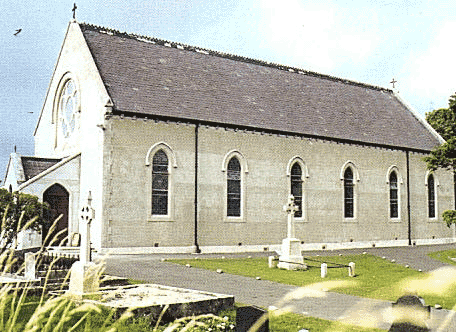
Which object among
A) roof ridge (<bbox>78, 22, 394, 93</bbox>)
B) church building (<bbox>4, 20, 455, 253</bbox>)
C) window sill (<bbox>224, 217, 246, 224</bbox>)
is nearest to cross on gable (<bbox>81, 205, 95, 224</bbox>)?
church building (<bbox>4, 20, 455, 253</bbox>)

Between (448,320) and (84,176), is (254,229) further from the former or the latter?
(448,320)

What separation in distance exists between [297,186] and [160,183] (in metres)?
8.99

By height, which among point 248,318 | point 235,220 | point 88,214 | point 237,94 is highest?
point 237,94

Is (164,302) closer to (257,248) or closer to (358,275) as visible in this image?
(358,275)

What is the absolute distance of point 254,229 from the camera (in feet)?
96.9

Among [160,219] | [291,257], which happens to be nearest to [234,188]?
[160,219]

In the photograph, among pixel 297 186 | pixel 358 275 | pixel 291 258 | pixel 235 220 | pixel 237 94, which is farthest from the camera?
pixel 297 186

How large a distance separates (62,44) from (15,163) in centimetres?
827

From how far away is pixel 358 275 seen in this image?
19.6 metres

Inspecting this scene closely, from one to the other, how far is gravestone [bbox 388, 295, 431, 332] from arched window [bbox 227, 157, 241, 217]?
24.8 m

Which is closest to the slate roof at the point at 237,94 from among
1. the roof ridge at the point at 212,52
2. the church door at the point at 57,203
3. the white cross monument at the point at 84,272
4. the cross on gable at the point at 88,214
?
the roof ridge at the point at 212,52

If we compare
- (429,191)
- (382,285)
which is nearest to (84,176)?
(382,285)

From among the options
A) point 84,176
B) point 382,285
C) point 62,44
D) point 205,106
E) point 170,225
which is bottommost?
point 382,285

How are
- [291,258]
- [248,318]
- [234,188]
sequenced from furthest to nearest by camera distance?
1. [234,188]
2. [291,258]
3. [248,318]
